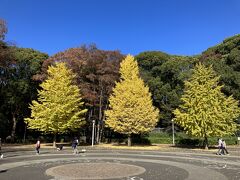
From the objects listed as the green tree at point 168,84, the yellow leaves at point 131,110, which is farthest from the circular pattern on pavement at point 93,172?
the green tree at point 168,84

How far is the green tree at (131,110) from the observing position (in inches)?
1845

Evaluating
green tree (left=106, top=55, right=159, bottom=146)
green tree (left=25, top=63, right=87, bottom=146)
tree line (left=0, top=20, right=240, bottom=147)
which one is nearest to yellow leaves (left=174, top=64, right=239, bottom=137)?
green tree (left=106, top=55, right=159, bottom=146)

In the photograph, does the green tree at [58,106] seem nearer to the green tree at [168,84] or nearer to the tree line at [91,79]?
the tree line at [91,79]

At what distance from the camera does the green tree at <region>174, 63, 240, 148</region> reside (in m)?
41.1

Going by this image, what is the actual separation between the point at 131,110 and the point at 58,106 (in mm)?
9830

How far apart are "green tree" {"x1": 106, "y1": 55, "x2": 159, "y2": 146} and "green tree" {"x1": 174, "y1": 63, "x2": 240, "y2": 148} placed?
5581mm

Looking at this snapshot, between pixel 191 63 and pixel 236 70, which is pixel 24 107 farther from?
pixel 236 70

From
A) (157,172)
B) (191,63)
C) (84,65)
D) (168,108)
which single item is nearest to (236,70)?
(191,63)

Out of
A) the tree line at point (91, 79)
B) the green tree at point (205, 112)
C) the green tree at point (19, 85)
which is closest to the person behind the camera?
the green tree at point (205, 112)

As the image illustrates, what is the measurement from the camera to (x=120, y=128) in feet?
155

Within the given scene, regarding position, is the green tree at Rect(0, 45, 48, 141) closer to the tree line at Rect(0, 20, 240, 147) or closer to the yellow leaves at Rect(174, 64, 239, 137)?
the tree line at Rect(0, 20, 240, 147)

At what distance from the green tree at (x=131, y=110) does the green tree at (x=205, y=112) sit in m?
5.58

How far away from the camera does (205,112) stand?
41438 mm

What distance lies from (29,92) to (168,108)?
2476 centimetres
